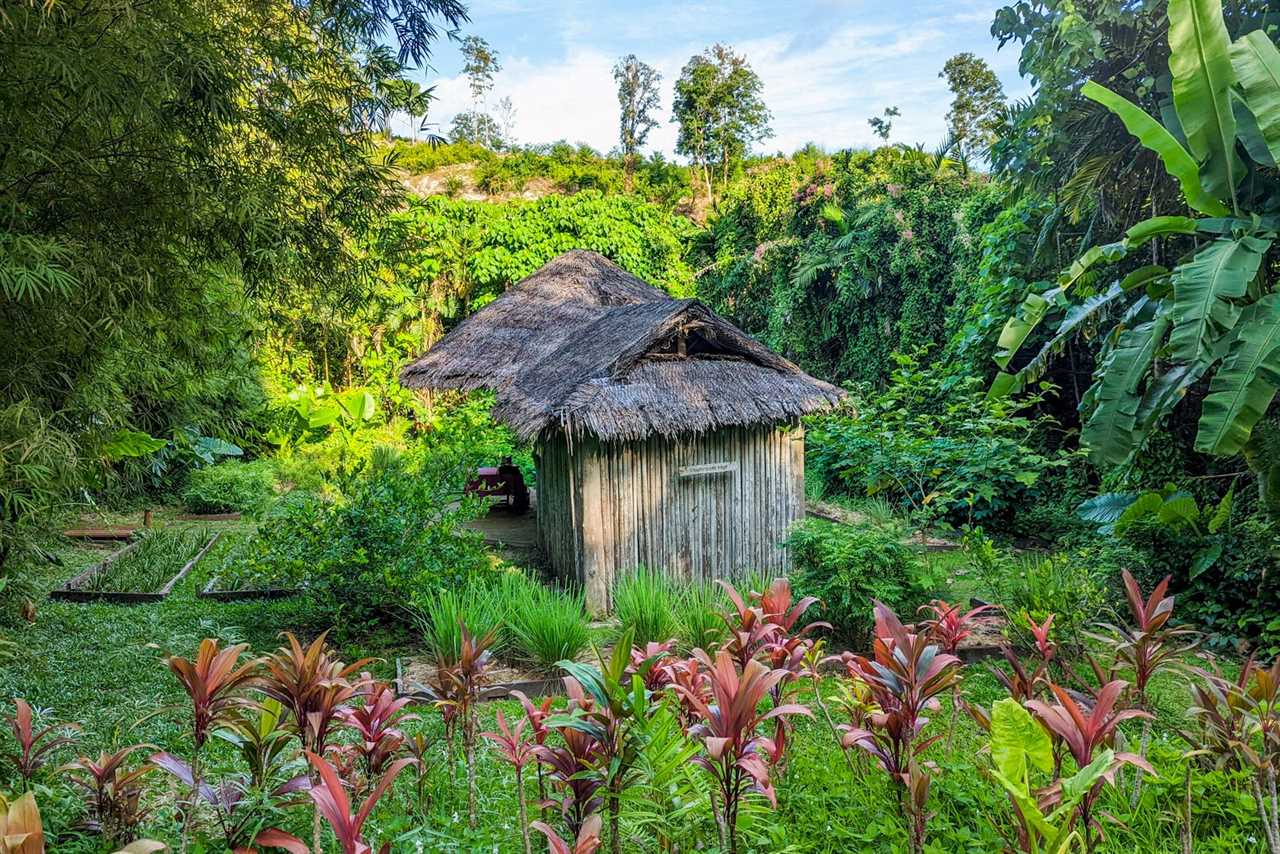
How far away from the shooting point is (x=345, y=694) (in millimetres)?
2227

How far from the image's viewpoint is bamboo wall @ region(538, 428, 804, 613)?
659 centimetres

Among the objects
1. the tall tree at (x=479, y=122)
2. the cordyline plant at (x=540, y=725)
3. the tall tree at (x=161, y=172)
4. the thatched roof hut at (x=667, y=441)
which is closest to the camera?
the cordyline plant at (x=540, y=725)

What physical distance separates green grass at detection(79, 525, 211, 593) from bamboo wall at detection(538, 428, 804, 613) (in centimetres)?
370

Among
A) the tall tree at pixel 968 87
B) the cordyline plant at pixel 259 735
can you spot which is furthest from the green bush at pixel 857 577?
the tall tree at pixel 968 87

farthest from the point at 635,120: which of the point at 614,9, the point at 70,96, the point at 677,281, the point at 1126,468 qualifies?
the point at 70,96

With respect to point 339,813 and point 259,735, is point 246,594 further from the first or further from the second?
point 339,813

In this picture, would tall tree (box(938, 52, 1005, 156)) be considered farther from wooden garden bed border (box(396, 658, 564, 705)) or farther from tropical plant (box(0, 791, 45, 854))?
tropical plant (box(0, 791, 45, 854))

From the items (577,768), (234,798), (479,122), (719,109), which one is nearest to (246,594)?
(234,798)

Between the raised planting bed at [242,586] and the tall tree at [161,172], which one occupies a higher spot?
the tall tree at [161,172]

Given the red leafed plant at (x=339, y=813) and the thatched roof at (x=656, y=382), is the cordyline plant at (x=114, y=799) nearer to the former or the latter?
the red leafed plant at (x=339, y=813)

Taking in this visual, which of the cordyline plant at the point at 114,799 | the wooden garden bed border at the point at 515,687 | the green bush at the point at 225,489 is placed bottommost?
the wooden garden bed border at the point at 515,687

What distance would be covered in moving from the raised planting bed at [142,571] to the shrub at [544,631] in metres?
3.53

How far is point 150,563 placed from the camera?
24.0 feet

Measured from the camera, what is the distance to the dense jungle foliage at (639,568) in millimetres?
1999
